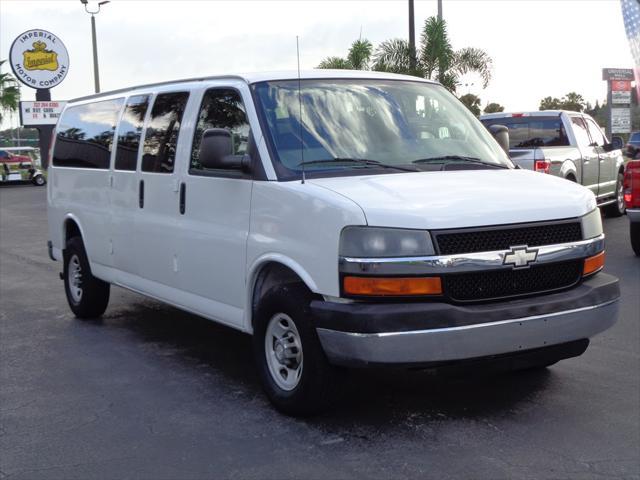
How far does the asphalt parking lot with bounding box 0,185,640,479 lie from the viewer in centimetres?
437

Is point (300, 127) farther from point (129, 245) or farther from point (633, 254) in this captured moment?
point (633, 254)

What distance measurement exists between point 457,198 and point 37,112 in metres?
39.0

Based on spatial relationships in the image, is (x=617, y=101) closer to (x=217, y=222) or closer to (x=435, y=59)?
(x=435, y=59)

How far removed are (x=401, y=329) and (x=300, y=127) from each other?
1618 mm

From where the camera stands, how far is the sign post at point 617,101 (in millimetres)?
34125

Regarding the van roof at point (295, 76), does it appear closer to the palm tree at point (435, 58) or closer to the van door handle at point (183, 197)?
the van door handle at point (183, 197)

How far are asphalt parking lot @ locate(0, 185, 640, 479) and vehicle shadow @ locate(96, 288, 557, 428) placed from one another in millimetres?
13

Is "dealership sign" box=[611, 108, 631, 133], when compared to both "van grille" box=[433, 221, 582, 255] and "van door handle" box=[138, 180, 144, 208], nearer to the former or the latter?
"van door handle" box=[138, 180, 144, 208]

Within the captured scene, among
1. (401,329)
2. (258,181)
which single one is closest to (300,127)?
(258,181)

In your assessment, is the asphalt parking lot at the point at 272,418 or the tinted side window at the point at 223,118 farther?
the tinted side window at the point at 223,118

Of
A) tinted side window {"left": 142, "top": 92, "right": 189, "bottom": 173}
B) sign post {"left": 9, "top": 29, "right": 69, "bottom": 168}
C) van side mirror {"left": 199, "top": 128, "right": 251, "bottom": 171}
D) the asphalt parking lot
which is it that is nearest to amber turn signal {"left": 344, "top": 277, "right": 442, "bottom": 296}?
the asphalt parking lot

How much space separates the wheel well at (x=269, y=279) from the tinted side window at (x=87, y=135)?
2650mm

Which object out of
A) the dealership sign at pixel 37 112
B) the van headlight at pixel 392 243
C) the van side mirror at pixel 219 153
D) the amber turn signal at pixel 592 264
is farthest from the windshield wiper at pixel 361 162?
the dealership sign at pixel 37 112

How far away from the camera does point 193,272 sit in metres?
6.00
